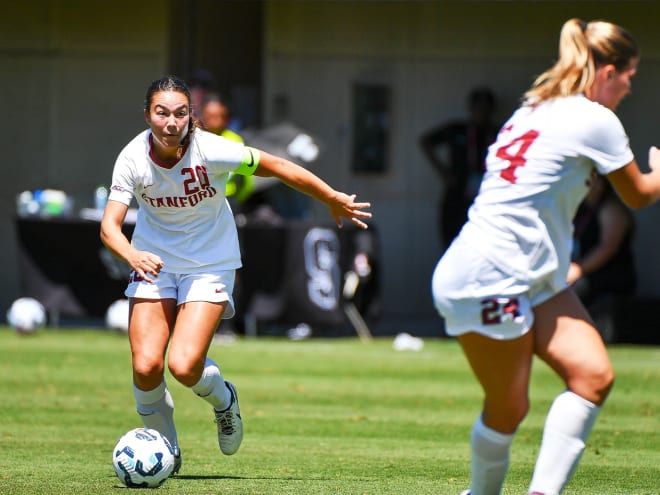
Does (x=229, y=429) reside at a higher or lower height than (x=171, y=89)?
lower

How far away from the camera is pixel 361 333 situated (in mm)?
16109

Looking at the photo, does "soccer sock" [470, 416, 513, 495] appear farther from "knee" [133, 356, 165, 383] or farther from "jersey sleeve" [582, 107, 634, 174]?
"knee" [133, 356, 165, 383]

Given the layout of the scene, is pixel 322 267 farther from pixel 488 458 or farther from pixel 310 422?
pixel 488 458

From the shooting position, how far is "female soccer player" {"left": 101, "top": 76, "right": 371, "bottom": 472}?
23.1 ft

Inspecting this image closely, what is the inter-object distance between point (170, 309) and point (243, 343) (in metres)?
8.02

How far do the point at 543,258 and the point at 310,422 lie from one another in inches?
180

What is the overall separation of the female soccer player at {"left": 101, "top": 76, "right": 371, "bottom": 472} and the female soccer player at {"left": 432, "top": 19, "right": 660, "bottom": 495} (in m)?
1.66

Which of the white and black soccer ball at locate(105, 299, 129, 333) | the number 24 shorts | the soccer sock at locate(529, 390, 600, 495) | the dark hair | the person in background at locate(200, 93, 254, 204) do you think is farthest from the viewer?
the white and black soccer ball at locate(105, 299, 129, 333)

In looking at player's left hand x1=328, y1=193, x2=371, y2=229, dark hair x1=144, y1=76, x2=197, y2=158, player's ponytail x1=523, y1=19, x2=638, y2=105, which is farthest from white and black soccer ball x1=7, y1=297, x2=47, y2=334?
player's ponytail x1=523, y1=19, x2=638, y2=105

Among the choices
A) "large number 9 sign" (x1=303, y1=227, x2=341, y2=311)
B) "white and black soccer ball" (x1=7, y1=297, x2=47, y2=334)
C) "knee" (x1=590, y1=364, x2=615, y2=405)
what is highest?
"knee" (x1=590, y1=364, x2=615, y2=405)

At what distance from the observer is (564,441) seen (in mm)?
5363

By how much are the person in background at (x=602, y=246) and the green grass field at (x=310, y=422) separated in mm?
796

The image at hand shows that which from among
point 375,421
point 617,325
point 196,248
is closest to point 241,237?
point 617,325

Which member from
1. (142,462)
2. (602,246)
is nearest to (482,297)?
(142,462)
